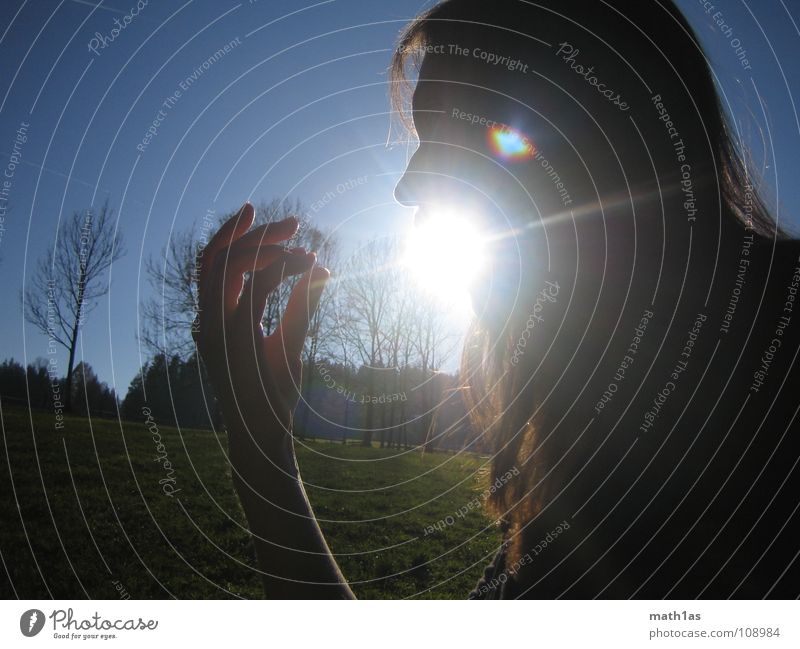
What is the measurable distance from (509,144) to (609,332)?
0.21 m

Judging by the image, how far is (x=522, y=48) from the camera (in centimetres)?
53

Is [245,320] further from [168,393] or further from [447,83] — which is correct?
[168,393]

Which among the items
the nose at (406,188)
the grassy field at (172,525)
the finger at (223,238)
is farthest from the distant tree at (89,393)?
the nose at (406,188)

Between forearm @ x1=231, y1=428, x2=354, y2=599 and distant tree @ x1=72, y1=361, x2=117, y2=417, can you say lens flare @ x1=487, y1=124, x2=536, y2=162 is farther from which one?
distant tree @ x1=72, y1=361, x2=117, y2=417

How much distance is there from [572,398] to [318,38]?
69cm

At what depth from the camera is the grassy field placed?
159 centimetres

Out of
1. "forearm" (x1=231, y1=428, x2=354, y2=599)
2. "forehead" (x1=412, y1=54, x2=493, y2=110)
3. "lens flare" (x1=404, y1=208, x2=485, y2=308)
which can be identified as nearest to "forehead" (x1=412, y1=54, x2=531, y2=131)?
"forehead" (x1=412, y1=54, x2=493, y2=110)

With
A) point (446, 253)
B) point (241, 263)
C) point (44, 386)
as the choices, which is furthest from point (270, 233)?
point (44, 386)

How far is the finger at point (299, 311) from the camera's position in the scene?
1.81ft

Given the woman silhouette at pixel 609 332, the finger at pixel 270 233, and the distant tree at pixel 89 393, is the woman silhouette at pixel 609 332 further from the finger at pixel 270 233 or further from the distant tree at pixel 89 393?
the distant tree at pixel 89 393

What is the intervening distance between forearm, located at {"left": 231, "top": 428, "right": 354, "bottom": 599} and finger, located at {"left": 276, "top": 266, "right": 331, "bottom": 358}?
0.39 feet

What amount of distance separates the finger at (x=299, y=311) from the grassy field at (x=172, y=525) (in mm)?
783

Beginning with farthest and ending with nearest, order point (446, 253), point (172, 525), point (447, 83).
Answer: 1. point (172, 525)
2. point (446, 253)
3. point (447, 83)
